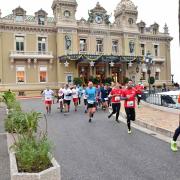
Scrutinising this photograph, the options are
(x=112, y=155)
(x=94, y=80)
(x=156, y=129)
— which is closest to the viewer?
(x=112, y=155)

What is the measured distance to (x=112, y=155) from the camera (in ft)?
27.5

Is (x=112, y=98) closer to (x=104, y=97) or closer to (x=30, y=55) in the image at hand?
(x=104, y=97)

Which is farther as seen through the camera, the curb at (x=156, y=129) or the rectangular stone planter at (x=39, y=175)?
the curb at (x=156, y=129)

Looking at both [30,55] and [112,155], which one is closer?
[112,155]

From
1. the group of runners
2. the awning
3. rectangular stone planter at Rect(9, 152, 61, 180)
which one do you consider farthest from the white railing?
rectangular stone planter at Rect(9, 152, 61, 180)

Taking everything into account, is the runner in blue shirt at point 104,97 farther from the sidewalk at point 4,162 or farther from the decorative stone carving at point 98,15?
the decorative stone carving at point 98,15

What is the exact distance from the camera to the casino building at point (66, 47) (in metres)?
43.2

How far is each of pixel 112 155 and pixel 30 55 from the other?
3699 cm

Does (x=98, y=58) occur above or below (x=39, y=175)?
above

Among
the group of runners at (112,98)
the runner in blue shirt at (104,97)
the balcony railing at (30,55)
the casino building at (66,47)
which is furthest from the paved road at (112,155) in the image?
the balcony railing at (30,55)

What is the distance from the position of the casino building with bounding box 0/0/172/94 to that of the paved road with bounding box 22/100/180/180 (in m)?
30.2

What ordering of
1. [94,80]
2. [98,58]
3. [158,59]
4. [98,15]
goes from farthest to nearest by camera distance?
[158,59], [98,15], [98,58], [94,80]

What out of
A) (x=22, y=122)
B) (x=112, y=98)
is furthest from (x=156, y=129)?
(x=22, y=122)

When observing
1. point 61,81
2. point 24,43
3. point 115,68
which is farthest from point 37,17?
point 115,68
